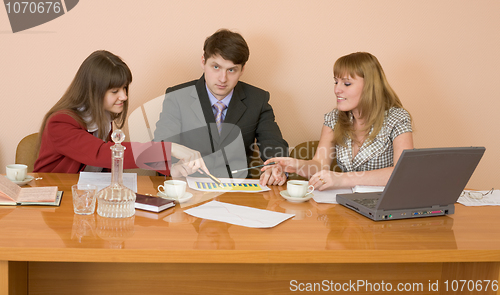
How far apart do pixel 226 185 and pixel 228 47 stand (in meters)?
0.81

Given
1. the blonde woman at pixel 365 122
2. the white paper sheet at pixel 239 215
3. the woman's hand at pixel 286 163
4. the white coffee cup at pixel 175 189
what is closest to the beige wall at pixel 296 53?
the blonde woman at pixel 365 122

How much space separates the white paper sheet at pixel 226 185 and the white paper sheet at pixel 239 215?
227 millimetres

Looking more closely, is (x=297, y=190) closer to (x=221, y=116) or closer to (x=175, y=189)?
(x=175, y=189)

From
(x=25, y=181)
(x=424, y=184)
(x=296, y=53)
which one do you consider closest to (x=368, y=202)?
(x=424, y=184)

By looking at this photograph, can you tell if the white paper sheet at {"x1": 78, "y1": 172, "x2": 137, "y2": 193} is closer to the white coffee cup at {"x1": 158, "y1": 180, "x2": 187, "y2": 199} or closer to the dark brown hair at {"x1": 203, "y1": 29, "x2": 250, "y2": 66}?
the white coffee cup at {"x1": 158, "y1": 180, "x2": 187, "y2": 199}

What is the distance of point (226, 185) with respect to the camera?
1.65 m

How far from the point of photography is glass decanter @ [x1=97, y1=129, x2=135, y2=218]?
3.76ft

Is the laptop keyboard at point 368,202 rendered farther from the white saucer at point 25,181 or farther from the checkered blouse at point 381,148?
the white saucer at point 25,181

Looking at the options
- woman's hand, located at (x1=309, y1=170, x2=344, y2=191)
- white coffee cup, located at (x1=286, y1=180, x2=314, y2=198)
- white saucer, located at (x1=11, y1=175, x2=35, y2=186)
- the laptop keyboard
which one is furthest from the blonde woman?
white saucer, located at (x1=11, y1=175, x2=35, y2=186)

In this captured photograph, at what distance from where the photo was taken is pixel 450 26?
2678 mm

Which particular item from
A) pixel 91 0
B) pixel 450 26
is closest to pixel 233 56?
pixel 91 0

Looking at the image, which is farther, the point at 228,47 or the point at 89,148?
the point at 228,47

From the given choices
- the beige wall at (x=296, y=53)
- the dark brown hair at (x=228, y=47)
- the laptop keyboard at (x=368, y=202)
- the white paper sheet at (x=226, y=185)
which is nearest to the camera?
the laptop keyboard at (x=368, y=202)

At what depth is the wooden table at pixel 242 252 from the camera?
96cm
